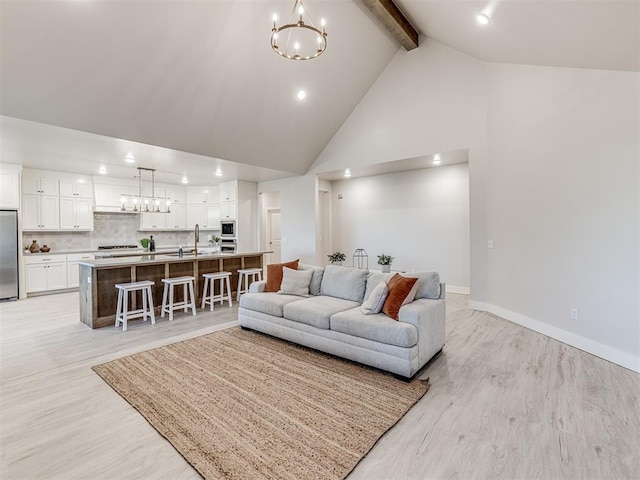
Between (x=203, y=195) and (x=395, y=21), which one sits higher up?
(x=395, y=21)

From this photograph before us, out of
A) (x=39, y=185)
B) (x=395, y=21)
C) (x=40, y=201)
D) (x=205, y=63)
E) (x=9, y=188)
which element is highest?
(x=395, y=21)

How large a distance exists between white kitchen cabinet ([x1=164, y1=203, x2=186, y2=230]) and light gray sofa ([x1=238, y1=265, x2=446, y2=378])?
18.1 feet

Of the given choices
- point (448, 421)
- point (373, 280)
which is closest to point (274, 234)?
point (373, 280)

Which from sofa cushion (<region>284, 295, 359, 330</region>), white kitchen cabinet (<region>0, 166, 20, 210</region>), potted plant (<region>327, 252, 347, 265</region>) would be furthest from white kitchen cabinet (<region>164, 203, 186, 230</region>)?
sofa cushion (<region>284, 295, 359, 330</region>)

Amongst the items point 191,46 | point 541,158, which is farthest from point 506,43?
point 191,46

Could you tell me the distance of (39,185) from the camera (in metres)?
6.59

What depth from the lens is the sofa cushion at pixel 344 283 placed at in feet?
12.6

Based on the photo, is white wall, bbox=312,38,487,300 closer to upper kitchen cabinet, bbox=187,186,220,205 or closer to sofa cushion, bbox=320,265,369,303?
sofa cushion, bbox=320,265,369,303

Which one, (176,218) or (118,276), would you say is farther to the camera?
(176,218)

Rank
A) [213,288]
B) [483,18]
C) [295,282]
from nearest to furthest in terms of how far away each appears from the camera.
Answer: [483,18], [295,282], [213,288]

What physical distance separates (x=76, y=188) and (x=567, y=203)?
9.04m

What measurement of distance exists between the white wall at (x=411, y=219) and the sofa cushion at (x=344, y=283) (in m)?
3.63

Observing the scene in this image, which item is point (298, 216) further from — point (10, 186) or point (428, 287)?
point (10, 186)

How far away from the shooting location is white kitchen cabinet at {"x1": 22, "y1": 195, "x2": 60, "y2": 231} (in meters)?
6.43
